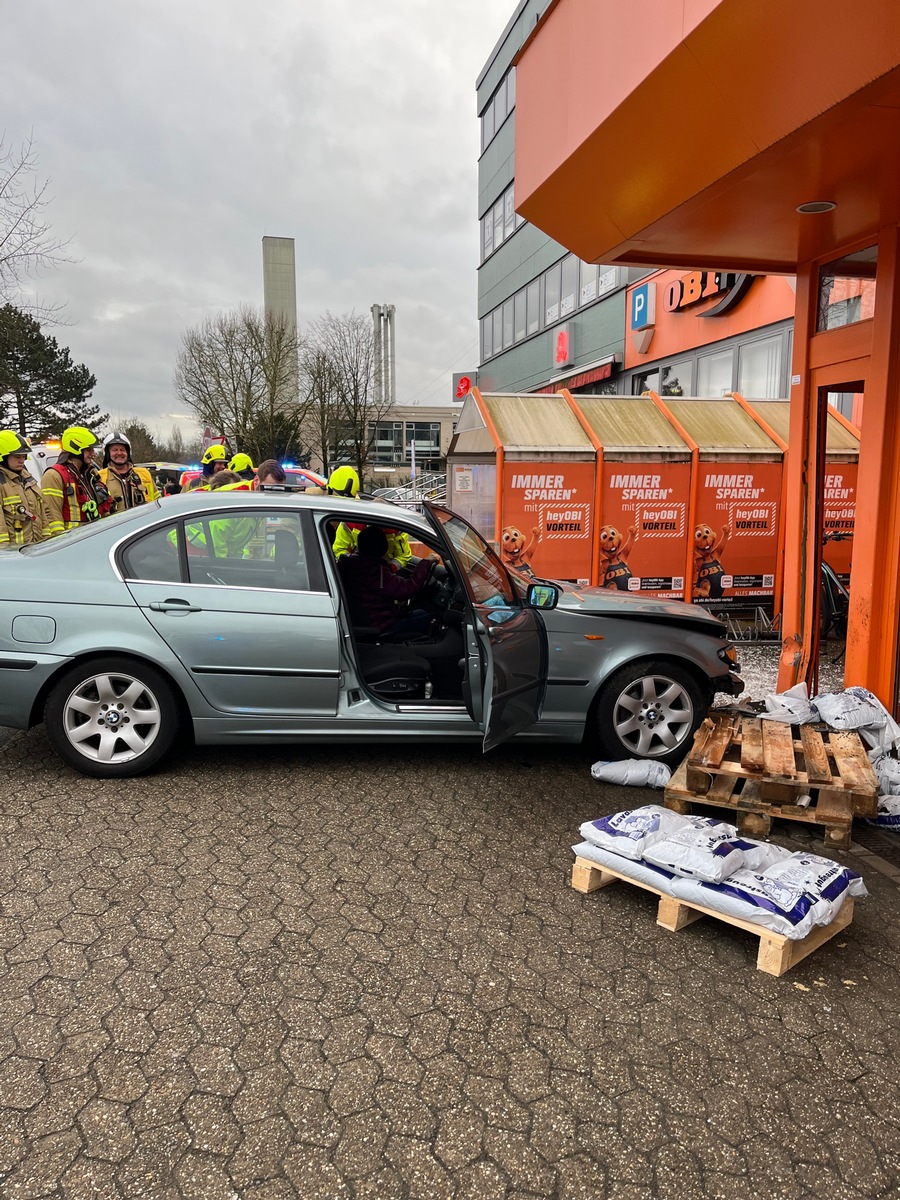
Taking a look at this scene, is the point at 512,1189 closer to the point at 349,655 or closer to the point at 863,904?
the point at 863,904

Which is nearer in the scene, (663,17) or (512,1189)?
(512,1189)

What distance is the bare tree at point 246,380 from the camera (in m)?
32.1

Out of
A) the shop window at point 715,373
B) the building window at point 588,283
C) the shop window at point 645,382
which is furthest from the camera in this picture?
the building window at point 588,283

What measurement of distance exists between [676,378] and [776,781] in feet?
50.4

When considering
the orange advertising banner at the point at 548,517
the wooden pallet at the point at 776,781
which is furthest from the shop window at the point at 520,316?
the wooden pallet at the point at 776,781

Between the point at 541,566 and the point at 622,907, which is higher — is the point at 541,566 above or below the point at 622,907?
above

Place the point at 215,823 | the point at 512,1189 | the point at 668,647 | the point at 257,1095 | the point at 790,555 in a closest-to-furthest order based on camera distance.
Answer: the point at 512,1189, the point at 257,1095, the point at 215,823, the point at 668,647, the point at 790,555

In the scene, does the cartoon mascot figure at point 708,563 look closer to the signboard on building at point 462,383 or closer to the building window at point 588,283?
the building window at point 588,283

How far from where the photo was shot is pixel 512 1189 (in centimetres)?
193

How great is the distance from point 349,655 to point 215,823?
3.63 feet

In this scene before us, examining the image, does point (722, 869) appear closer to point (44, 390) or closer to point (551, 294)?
point (551, 294)

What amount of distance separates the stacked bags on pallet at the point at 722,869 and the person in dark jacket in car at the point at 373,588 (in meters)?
2.25

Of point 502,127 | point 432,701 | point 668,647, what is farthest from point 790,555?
point 502,127

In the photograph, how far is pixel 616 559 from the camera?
29.2ft
